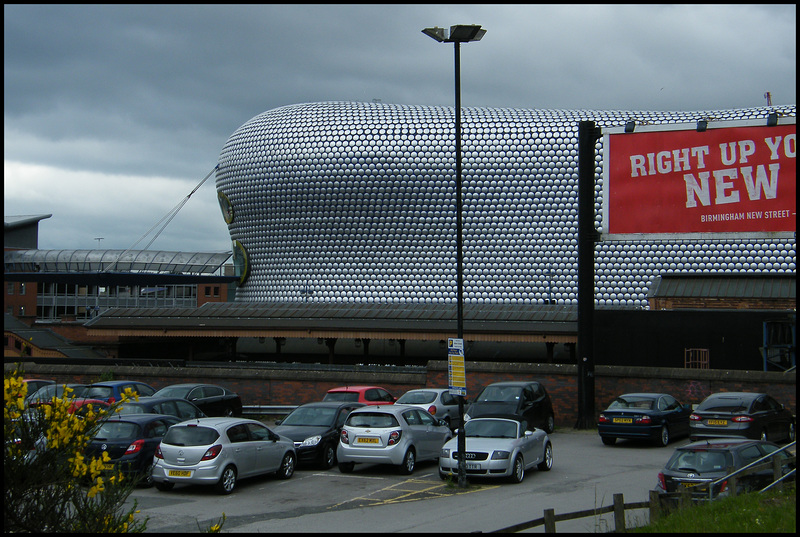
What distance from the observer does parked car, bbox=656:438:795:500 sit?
12.8m

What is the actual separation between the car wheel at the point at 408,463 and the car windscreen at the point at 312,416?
2467mm

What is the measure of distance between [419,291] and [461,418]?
4475 centimetres

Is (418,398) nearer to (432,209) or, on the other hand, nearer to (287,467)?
(287,467)

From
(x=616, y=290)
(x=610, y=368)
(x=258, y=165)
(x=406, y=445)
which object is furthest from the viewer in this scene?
(x=258, y=165)

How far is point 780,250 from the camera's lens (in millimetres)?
53406

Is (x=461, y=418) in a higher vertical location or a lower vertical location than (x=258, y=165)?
lower

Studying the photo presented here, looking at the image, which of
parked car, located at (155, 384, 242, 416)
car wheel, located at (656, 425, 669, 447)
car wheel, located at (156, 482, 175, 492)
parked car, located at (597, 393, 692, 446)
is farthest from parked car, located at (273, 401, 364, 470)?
car wheel, located at (656, 425, 669, 447)

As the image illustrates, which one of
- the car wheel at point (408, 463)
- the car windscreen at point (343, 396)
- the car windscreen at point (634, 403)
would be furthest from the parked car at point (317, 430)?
the car windscreen at point (634, 403)

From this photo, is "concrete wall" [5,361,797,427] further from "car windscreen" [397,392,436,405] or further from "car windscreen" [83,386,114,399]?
"car windscreen" [83,386,114,399]

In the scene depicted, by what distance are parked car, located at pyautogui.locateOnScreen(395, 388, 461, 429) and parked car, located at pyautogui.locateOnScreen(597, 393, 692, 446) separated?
4.20m

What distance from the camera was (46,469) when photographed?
727 cm

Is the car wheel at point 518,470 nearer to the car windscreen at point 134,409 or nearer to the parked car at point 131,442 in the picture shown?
the parked car at point 131,442

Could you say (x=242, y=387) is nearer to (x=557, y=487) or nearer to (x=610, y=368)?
(x=610, y=368)

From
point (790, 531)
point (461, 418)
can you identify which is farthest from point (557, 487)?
point (790, 531)
